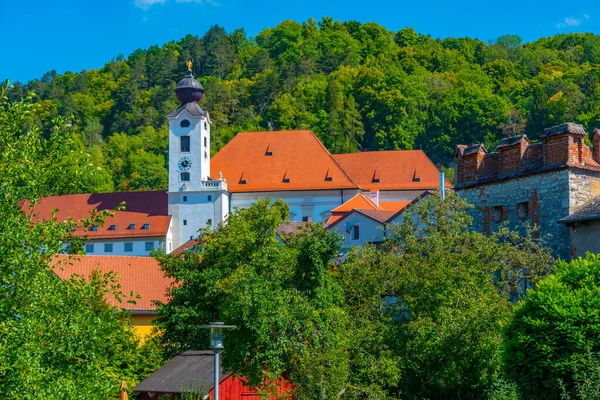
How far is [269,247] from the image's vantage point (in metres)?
29.2

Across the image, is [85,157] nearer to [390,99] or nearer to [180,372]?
[180,372]

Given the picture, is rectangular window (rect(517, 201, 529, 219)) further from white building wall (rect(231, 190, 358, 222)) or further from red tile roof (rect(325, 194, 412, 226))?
white building wall (rect(231, 190, 358, 222))

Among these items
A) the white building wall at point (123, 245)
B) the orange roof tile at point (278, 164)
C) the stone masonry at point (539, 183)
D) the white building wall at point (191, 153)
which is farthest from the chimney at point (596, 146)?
the white building wall at point (191, 153)

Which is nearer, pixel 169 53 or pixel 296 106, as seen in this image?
pixel 296 106

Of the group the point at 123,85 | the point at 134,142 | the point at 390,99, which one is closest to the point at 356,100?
the point at 390,99

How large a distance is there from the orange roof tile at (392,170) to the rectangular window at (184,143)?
50.2 feet

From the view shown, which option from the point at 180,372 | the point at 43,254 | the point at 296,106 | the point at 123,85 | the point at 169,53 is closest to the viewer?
the point at 43,254

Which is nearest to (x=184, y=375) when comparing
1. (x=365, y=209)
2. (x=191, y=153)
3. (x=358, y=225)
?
(x=358, y=225)

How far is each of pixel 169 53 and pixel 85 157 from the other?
16225 cm

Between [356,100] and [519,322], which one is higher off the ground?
[356,100]

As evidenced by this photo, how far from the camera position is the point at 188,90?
287 feet

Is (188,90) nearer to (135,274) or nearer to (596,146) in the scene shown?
(135,274)

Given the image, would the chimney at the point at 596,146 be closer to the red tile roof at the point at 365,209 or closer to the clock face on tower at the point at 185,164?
the red tile roof at the point at 365,209

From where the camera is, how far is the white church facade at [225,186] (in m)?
83.4
